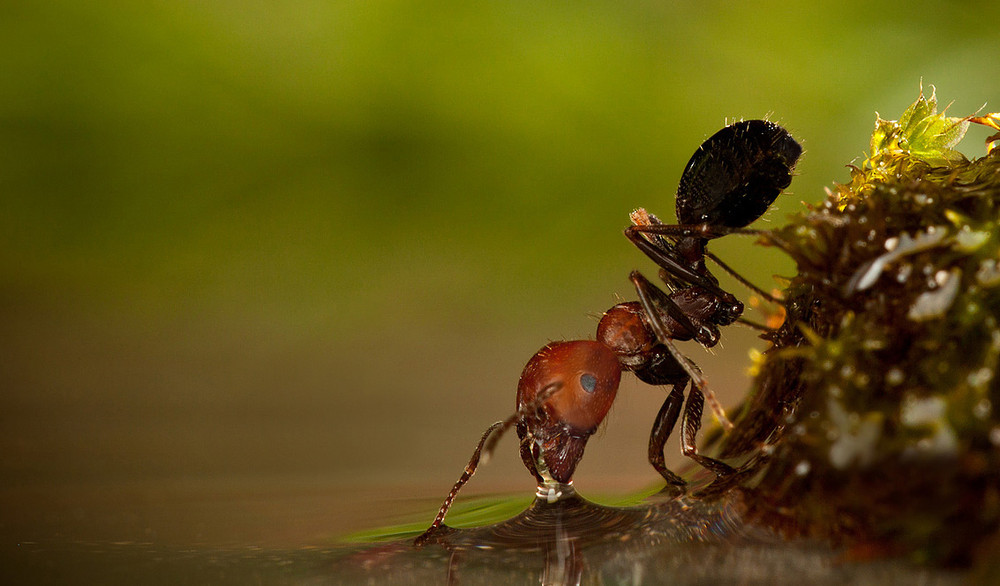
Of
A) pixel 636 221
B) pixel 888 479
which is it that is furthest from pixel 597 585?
pixel 636 221

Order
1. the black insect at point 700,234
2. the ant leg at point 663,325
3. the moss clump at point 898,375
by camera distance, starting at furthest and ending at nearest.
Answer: the black insect at point 700,234
the ant leg at point 663,325
the moss clump at point 898,375

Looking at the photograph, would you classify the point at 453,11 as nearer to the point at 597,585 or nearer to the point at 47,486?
the point at 47,486

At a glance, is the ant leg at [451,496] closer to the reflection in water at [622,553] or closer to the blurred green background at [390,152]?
the reflection in water at [622,553]

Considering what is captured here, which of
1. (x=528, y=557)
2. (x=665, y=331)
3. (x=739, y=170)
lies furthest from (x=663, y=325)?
(x=528, y=557)

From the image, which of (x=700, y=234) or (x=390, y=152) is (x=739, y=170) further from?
(x=390, y=152)

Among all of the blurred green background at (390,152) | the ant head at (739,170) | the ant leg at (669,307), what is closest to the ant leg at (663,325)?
the ant leg at (669,307)

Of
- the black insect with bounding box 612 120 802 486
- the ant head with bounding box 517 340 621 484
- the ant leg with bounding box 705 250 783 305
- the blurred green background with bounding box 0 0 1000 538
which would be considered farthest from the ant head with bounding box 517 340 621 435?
the blurred green background with bounding box 0 0 1000 538
